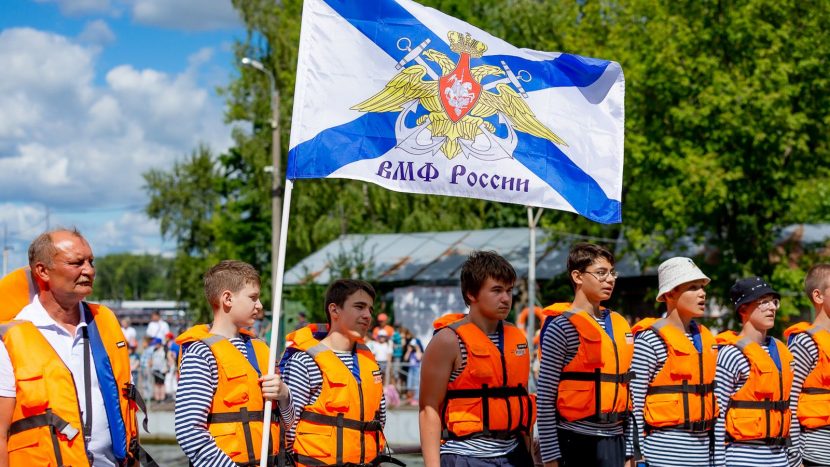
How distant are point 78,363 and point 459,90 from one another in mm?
2955

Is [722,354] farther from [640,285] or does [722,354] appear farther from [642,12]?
[640,285]

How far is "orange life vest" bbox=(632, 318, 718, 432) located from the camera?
7047 mm

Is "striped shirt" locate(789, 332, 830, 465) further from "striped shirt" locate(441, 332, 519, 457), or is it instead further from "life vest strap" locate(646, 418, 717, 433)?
"striped shirt" locate(441, 332, 519, 457)

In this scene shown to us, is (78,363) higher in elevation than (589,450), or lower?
higher

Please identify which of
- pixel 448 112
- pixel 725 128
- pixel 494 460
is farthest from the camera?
pixel 725 128

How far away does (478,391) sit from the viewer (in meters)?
6.20

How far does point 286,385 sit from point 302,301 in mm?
27754

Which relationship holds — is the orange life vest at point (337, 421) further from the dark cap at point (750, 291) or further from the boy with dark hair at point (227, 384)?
the dark cap at point (750, 291)

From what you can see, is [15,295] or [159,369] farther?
[159,369]

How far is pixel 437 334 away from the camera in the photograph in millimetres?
6305

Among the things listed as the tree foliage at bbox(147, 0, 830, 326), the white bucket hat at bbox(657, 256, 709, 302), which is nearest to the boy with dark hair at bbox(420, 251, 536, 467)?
the white bucket hat at bbox(657, 256, 709, 302)

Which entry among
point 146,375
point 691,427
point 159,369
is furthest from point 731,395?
point 146,375

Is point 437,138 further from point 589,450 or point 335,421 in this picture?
point 589,450

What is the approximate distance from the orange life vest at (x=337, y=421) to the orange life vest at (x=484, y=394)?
1.44 feet
